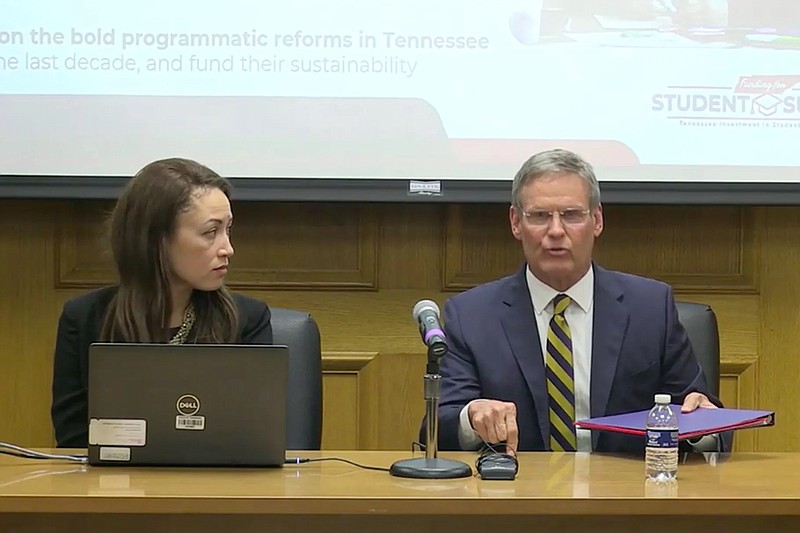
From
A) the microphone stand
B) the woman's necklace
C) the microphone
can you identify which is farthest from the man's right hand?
the woman's necklace

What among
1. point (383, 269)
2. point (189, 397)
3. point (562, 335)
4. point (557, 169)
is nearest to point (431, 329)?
point (189, 397)

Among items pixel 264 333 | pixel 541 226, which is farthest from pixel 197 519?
pixel 541 226

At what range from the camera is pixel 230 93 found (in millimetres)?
3074

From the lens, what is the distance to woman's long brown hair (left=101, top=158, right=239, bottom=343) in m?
2.36

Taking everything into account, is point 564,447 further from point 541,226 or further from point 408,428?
point 408,428

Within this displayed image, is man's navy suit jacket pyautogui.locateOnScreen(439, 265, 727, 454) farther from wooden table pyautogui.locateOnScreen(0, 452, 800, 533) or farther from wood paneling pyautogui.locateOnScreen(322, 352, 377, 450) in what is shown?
wood paneling pyautogui.locateOnScreen(322, 352, 377, 450)

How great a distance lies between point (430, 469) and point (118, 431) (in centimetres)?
52

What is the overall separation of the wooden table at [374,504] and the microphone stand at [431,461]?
0.03 meters

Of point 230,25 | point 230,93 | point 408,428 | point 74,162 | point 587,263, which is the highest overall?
point 230,25

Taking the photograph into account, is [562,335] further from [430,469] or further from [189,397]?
[189,397]

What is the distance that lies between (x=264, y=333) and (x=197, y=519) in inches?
32.7

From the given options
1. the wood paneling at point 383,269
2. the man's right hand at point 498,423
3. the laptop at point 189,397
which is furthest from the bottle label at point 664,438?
A: the wood paneling at point 383,269

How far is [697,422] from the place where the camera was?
1.98 m

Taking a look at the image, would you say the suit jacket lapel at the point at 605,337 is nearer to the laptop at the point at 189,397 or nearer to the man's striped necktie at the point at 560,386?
the man's striped necktie at the point at 560,386
